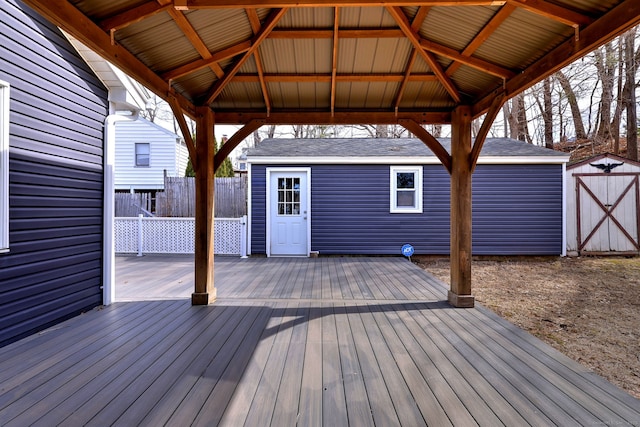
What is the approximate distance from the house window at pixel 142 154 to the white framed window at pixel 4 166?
12.2 meters

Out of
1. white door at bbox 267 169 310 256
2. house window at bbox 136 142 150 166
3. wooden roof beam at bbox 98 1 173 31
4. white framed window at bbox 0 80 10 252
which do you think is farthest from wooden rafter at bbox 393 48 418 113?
house window at bbox 136 142 150 166

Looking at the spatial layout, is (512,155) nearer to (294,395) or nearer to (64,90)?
(294,395)

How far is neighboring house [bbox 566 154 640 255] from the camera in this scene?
7.91 meters

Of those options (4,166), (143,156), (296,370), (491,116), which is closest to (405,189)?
(491,116)

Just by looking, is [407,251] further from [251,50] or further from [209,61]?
[209,61]

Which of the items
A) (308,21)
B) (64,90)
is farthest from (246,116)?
(64,90)

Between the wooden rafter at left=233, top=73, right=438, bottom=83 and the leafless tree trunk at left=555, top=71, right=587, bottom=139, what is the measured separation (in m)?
12.7

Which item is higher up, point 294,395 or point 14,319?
point 14,319

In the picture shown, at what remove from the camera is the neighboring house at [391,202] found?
768 centimetres

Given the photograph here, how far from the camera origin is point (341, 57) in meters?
3.34

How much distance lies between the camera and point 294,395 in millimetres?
1944

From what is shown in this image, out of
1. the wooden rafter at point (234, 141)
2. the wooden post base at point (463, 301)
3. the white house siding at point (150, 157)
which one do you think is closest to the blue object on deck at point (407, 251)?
the wooden post base at point (463, 301)

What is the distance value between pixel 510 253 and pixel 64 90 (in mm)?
8974

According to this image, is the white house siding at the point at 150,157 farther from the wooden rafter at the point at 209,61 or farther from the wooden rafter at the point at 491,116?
the wooden rafter at the point at 491,116
